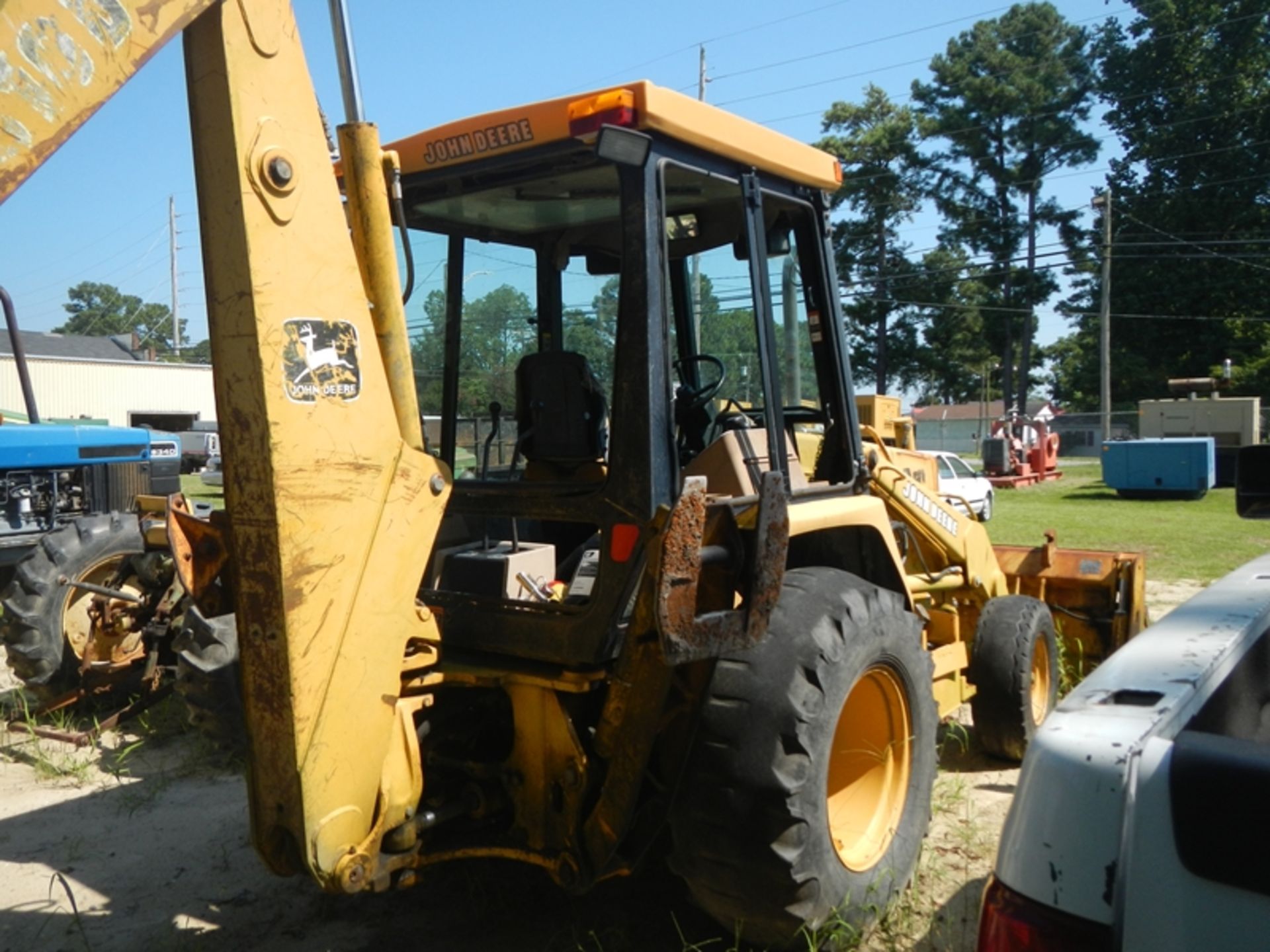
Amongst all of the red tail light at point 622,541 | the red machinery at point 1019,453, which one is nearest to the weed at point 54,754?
the red tail light at point 622,541

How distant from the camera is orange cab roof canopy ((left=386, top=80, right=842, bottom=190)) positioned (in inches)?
117

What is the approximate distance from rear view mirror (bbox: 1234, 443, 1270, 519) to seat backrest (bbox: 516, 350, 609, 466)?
193 centimetres

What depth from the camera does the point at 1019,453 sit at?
27.5 meters

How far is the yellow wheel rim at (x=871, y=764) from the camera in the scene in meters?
3.46

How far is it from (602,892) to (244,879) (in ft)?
4.54

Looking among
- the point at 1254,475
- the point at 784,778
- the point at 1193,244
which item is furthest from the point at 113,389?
the point at 1254,475

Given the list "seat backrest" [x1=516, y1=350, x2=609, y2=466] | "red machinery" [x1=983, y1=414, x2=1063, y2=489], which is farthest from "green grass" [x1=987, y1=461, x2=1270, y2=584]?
"seat backrest" [x1=516, y1=350, x2=609, y2=466]

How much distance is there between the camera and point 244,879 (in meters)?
4.01

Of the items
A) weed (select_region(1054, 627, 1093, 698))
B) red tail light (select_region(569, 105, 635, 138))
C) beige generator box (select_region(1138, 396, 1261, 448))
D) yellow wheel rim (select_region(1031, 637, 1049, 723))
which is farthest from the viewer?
beige generator box (select_region(1138, 396, 1261, 448))

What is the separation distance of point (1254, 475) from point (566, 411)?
2.11 meters

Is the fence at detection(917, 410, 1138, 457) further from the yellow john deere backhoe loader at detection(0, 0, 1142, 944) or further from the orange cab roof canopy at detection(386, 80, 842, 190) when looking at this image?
the orange cab roof canopy at detection(386, 80, 842, 190)

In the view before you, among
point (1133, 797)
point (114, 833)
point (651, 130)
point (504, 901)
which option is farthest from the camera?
point (114, 833)

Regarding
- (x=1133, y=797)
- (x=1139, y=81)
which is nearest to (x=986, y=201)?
(x=1139, y=81)

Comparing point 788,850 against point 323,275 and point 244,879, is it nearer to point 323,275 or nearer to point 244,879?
point 323,275
